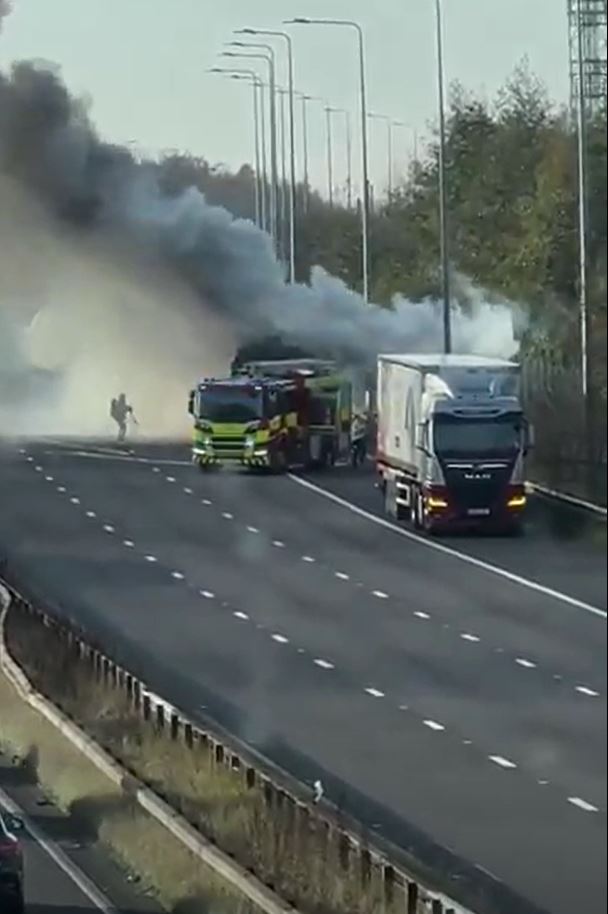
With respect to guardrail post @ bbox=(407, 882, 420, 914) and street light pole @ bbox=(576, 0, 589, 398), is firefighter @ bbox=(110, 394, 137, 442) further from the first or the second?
A: street light pole @ bbox=(576, 0, 589, 398)

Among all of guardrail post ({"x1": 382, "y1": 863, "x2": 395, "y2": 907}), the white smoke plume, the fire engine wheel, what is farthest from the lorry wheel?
the white smoke plume

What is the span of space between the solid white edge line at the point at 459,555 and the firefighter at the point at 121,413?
1.94ft

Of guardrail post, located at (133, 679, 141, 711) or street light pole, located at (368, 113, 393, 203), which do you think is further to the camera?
guardrail post, located at (133, 679, 141, 711)

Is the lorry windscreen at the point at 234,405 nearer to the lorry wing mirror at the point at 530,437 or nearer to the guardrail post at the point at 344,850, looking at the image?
the lorry wing mirror at the point at 530,437

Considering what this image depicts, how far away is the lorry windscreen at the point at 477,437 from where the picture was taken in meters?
5.95

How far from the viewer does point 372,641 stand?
6.51 meters

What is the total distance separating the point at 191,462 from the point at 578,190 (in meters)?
1.60

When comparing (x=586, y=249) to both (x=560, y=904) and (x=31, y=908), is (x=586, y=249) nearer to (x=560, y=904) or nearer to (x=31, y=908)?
(x=560, y=904)

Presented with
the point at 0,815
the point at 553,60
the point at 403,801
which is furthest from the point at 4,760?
the point at 553,60

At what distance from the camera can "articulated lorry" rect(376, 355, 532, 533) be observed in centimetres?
597

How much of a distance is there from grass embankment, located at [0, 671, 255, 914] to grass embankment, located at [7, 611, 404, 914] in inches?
6.5

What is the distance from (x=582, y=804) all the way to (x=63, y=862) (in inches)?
224

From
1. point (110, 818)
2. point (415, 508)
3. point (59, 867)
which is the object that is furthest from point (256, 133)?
point (59, 867)

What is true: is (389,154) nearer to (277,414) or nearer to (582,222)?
(277,414)
